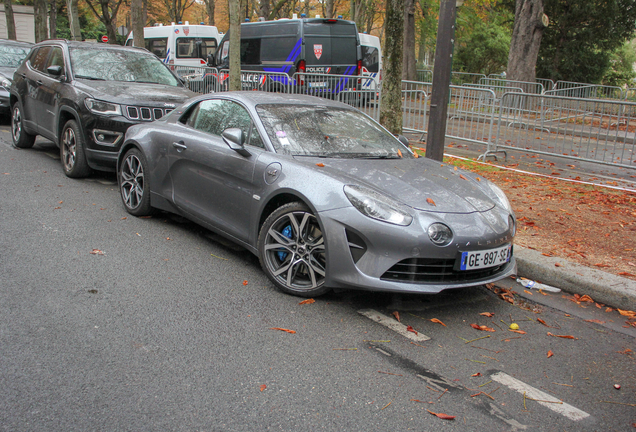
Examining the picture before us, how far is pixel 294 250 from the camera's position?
14.1 feet

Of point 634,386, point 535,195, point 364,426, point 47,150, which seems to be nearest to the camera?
point 364,426

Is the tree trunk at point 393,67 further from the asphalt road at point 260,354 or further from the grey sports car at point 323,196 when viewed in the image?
the asphalt road at point 260,354

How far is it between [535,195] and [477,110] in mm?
4131

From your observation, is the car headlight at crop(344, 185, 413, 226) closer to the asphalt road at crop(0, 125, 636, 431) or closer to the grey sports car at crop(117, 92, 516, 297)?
the grey sports car at crop(117, 92, 516, 297)

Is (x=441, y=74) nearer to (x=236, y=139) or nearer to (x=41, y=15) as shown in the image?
(x=236, y=139)

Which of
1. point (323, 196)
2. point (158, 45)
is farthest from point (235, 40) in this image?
point (158, 45)

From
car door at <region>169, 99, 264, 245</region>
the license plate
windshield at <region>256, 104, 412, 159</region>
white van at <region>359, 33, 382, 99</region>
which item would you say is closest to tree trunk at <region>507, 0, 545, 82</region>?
white van at <region>359, 33, 382, 99</region>

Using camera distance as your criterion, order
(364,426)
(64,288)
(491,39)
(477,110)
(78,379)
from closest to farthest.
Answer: (364,426) < (78,379) < (64,288) < (477,110) < (491,39)

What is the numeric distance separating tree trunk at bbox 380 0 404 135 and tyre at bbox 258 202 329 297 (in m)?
6.50

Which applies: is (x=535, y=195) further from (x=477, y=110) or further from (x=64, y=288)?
(x=64, y=288)

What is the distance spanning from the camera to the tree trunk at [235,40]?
421 inches

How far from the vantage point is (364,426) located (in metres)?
2.75

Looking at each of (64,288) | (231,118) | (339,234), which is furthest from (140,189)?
(339,234)

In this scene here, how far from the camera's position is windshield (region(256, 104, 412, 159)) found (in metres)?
4.79
